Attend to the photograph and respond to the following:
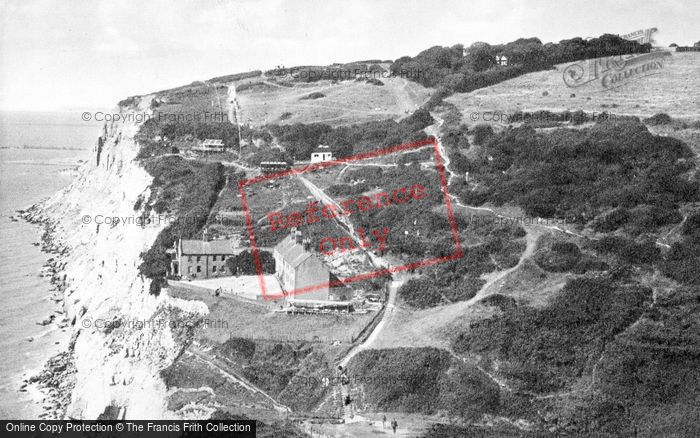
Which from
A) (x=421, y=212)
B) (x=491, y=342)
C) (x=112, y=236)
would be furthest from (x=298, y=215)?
(x=491, y=342)

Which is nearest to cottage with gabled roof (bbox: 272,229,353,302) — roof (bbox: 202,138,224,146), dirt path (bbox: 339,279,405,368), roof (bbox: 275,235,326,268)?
roof (bbox: 275,235,326,268)

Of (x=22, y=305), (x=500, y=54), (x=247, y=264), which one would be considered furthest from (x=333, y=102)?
(x=22, y=305)

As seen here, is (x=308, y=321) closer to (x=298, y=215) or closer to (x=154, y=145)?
(x=298, y=215)

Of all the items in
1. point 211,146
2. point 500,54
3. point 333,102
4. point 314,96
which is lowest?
point 211,146

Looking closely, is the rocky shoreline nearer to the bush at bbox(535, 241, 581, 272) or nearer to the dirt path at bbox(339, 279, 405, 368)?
the dirt path at bbox(339, 279, 405, 368)

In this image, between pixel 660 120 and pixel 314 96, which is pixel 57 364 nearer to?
pixel 660 120
